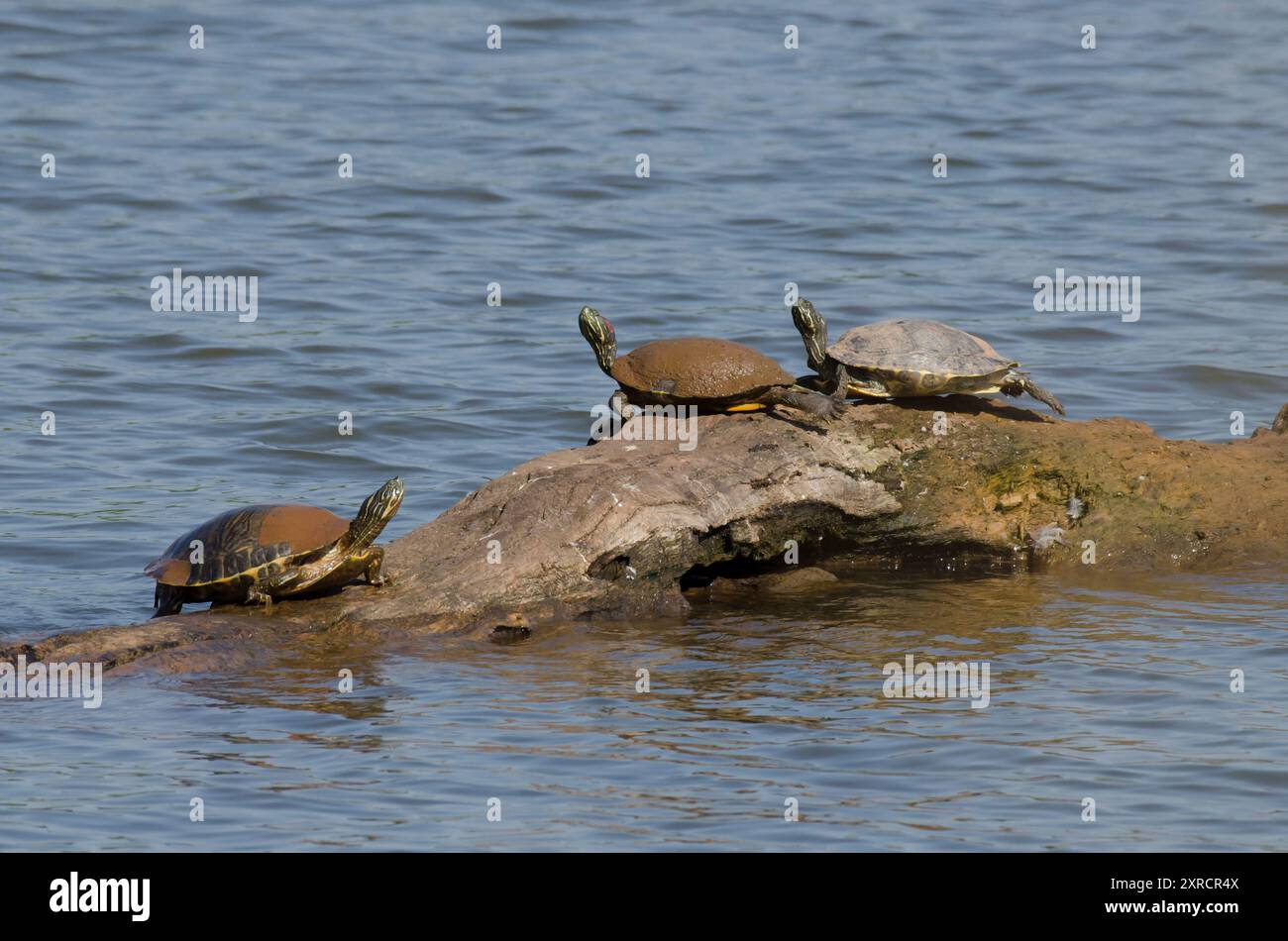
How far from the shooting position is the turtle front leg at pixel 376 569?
21.2 feet

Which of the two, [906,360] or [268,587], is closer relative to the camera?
[268,587]

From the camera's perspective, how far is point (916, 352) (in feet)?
23.4

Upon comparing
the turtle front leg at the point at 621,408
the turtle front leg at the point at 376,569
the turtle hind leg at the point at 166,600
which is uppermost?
the turtle front leg at the point at 621,408

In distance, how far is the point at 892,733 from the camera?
18.5ft

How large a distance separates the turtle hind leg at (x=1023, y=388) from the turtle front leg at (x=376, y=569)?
281 cm

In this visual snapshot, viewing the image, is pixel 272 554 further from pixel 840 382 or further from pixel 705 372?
pixel 840 382

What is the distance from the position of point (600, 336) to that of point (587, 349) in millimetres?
5159

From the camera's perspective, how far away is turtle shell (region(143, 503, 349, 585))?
6.32 m
